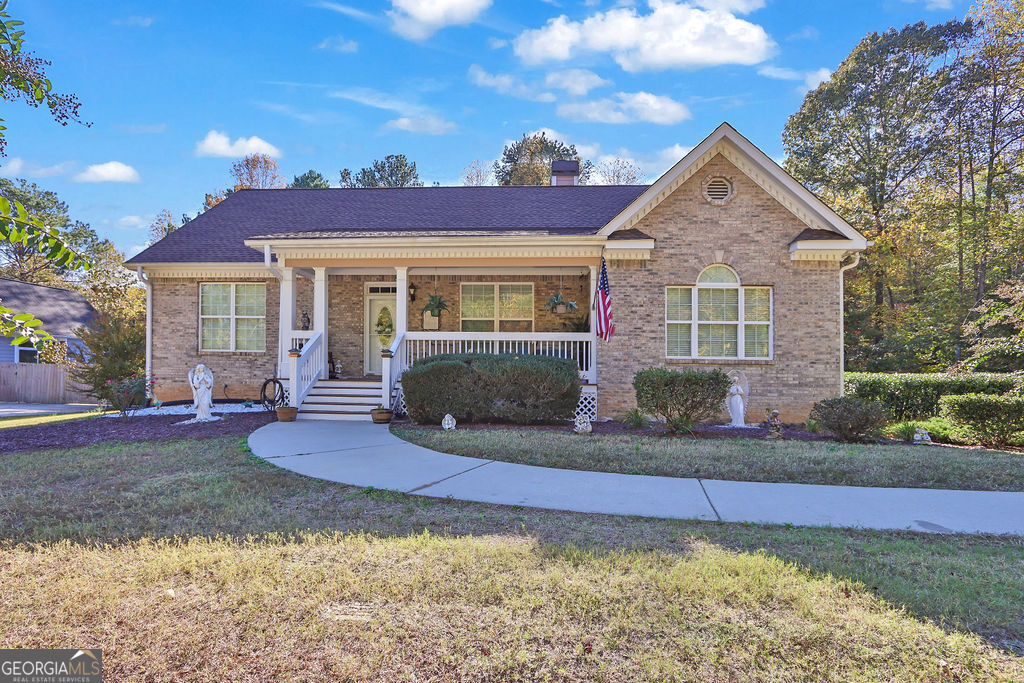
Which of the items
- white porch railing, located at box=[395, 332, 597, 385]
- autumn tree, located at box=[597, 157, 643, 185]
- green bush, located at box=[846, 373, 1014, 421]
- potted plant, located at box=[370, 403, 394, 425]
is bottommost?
potted plant, located at box=[370, 403, 394, 425]

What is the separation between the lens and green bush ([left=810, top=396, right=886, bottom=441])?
9070mm

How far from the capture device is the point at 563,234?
12234 mm

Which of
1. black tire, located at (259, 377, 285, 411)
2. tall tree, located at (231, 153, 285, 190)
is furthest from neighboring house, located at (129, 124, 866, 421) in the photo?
tall tree, located at (231, 153, 285, 190)

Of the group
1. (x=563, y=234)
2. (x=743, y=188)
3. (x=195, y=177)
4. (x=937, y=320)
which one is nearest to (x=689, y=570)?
(x=563, y=234)

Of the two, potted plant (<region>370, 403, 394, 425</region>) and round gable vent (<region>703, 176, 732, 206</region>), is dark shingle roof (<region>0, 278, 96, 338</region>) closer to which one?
potted plant (<region>370, 403, 394, 425</region>)

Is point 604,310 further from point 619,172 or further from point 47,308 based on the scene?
point 47,308

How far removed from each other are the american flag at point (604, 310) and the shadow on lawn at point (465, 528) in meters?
6.09

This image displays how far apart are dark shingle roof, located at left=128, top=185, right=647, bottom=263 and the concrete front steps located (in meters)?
3.43

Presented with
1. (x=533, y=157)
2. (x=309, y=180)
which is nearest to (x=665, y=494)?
(x=533, y=157)

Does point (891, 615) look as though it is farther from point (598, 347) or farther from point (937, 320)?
point (937, 320)

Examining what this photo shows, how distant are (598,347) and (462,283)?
4728mm

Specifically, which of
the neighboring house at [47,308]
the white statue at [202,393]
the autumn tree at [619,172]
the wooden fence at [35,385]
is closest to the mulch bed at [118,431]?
the white statue at [202,393]

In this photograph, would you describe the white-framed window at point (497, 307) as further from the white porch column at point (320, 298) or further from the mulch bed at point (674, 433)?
the mulch bed at point (674, 433)

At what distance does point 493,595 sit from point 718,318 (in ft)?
32.6
